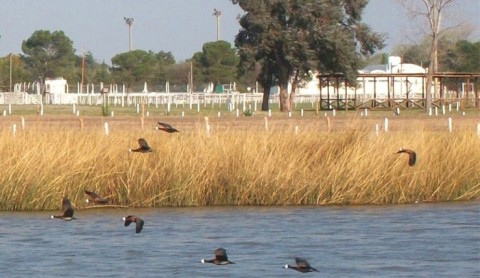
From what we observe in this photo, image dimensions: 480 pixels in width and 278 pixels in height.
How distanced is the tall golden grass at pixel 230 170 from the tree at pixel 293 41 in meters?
49.3

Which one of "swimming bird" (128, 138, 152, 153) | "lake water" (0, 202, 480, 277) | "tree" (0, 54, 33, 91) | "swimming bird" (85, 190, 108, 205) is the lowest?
"lake water" (0, 202, 480, 277)

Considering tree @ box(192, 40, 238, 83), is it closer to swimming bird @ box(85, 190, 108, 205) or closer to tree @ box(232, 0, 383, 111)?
tree @ box(232, 0, 383, 111)

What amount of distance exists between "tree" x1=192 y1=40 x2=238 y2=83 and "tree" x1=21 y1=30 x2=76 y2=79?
15.9 meters

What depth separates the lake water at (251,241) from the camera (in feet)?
52.7

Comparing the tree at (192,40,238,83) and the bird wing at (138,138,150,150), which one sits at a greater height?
the tree at (192,40,238,83)

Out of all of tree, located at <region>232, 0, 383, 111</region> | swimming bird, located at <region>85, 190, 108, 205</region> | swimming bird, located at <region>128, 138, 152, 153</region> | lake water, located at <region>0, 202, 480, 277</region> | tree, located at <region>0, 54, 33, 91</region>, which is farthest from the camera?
tree, located at <region>0, 54, 33, 91</region>

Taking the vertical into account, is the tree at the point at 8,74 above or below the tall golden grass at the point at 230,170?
above

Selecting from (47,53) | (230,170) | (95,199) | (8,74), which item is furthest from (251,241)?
(47,53)

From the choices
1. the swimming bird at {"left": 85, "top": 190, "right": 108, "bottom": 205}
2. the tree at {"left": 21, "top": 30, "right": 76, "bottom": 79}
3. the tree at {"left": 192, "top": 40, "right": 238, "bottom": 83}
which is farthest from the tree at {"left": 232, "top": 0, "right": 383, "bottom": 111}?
the tree at {"left": 21, "top": 30, "right": 76, "bottom": 79}

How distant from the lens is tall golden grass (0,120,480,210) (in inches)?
838

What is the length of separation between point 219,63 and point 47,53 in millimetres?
20971

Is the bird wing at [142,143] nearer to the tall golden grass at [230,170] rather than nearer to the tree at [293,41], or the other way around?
the tall golden grass at [230,170]

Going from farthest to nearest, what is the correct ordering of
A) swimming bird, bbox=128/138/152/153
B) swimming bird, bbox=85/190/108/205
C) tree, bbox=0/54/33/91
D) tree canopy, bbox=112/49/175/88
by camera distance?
tree canopy, bbox=112/49/175/88
tree, bbox=0/54/33/91
swimming bird, bbox=128/138/152/153
swimming bird, bbox=85/190/108/205

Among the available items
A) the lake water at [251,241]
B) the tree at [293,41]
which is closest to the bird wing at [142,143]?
the lake water at [251,241]
